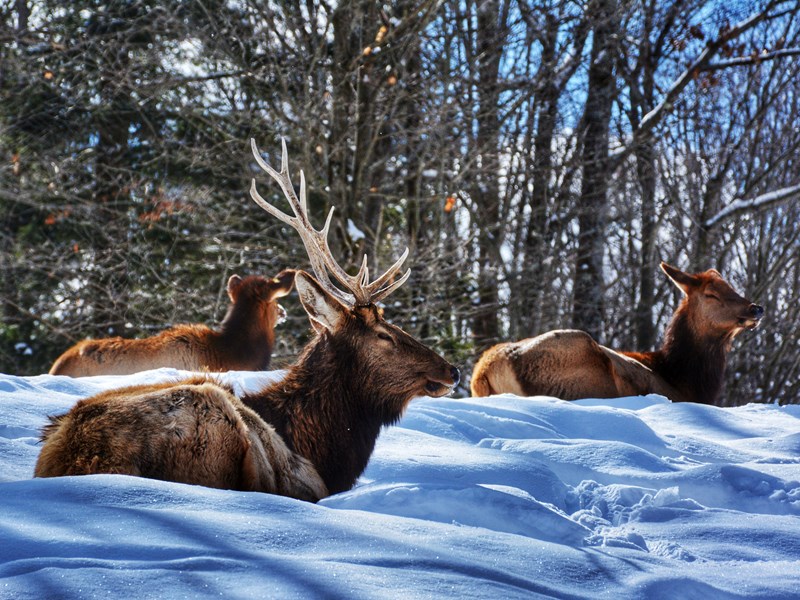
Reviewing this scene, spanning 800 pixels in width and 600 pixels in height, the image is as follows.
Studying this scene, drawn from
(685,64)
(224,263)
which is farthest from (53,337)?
(685,64)

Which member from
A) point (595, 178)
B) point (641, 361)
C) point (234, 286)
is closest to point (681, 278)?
point (641, 361)

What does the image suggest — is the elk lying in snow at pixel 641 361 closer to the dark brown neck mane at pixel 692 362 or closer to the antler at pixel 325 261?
the dark brown neck mane at pixel 692 362

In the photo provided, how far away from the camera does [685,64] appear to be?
1655cm

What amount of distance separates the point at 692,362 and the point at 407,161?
6867 millimetres

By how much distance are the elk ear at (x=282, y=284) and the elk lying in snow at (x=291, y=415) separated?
541 centimetres

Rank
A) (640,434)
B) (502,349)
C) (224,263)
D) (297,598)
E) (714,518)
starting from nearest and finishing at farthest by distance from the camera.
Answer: (297,598)
(714,518)
(640,434)
(502,349)
(224,263)

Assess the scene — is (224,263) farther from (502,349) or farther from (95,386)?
(95,386)

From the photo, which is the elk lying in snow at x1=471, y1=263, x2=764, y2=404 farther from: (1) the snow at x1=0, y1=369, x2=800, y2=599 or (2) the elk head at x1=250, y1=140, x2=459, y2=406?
(2) the elk head at x1=250, y1=140, x2=459, y2=406

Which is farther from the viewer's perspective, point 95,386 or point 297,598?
point 95,386

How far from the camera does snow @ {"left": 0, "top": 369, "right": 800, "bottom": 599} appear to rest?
2.09 m

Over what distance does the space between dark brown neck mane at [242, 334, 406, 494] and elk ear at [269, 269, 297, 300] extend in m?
5.88

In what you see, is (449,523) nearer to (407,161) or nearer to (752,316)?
(752,316)

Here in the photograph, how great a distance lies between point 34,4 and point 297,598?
1788 centimetres

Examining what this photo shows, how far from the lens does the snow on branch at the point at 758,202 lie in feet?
47.4
